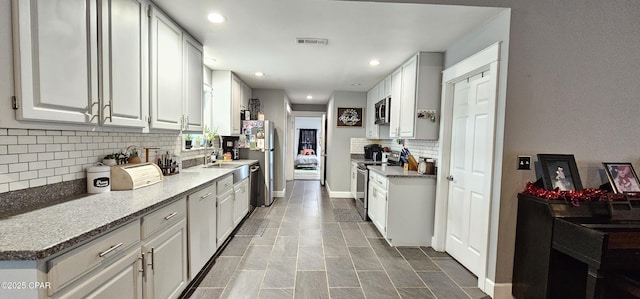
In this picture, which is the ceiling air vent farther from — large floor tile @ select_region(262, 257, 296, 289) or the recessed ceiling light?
large floor tile @ select_region(262, 257, 296, 289)

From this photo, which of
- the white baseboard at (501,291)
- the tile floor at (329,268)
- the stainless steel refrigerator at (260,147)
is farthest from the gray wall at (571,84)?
the stainless steel refrigerator at (260,147)

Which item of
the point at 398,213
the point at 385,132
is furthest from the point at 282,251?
the point at 385,132

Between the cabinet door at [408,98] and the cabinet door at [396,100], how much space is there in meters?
0.11

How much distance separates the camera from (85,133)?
1.79 metres

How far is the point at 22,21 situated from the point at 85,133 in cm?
86

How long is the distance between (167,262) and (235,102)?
302 cm

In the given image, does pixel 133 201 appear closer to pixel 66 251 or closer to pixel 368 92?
pixel 66 251

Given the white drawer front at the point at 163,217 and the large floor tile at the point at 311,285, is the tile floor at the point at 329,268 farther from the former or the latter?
the white drawer front at the point at 163,217

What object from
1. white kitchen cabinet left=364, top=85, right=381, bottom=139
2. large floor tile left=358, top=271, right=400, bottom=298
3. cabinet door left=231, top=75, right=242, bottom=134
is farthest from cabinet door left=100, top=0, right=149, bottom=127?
white kitchen cabinet left=364, top=85, right=381, bottom=139

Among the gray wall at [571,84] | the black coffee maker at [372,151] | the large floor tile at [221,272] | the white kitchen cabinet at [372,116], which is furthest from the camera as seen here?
the black coffee maker at [372,151]

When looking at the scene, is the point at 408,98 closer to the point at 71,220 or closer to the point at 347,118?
the point at 347,118

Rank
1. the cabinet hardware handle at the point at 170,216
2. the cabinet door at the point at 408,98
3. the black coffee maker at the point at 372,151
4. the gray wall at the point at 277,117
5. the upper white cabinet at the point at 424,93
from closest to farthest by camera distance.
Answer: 1. the cabinet hardware handle at the point at 170,216
2. the upper white cabinet at the point at 424,93
3. the cabinet door at the point at 408,98
4. the black coffee maker at the point at 372,151
5. the gray wall at the point at 277,117

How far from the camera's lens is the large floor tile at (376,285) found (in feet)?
7.10

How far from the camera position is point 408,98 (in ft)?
10.9
